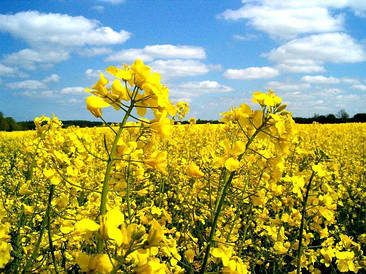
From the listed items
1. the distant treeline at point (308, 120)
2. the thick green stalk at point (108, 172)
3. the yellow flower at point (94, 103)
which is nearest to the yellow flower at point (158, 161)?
the thick green stalk at point (108, 172)

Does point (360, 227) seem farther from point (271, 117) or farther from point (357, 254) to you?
point (271, 117)

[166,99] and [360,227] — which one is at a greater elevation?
[166,99]

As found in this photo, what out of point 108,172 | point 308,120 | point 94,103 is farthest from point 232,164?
point 308,120

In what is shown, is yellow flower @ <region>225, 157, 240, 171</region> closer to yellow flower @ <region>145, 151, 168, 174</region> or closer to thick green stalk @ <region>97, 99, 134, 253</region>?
yellow flower @ <region>145, 151, 168, 174</region>

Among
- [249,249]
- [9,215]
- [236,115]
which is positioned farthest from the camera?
[249,249]

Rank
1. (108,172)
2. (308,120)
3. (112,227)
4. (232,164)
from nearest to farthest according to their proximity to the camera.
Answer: (112,227) → (108,172) → (232,164) → (308,120)

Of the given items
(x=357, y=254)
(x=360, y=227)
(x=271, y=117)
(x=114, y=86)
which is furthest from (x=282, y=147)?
(x=360, y=227)

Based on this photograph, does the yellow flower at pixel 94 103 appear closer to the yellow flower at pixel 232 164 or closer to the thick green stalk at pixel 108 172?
the thick green stalk at pixel 108 172

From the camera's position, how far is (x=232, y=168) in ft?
4.40

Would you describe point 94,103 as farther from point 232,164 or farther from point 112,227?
point 232,164

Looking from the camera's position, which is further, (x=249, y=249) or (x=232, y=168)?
(x=249, y=249)

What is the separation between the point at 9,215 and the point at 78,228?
256 cm

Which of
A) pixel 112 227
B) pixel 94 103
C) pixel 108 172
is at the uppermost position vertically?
pixel 94 103

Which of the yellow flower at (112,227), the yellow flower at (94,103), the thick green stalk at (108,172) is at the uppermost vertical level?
the yellow flower at (94,103)
